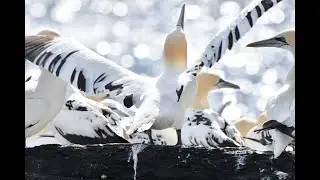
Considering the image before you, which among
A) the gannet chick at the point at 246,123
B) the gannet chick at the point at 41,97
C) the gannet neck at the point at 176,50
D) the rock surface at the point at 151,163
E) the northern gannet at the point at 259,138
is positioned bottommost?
the rock surface at the point at 151,163

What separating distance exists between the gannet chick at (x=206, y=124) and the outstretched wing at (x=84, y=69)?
254mm

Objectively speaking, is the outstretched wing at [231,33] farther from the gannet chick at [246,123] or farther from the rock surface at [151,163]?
the rock surface at [151,163]

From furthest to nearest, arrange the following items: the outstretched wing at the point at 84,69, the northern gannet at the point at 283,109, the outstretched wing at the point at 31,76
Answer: the outstretched wing at the point at 31,76 → the outstretched wing at the point at 84,69 → the northern gannet at the point at 283,109

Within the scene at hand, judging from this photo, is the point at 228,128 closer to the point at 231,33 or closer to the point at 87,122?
the point at 231,33

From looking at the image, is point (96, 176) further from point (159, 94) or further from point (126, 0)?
point (126, 0)

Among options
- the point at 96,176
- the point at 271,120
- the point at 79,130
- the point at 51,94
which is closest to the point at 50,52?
the point at 51,94

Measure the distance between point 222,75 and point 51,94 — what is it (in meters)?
0.83

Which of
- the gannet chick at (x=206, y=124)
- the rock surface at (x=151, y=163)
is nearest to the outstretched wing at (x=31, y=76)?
the rock surface at (x=151, y=163)

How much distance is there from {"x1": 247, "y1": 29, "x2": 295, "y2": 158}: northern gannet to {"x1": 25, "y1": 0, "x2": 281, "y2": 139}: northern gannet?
159mm

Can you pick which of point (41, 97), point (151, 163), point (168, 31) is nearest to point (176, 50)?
point (168, 31)

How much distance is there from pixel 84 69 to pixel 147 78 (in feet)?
1.03

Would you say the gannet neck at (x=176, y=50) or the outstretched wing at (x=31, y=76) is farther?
the outstretched wing at (x=31, y=76)

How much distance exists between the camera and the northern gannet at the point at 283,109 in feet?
9.84

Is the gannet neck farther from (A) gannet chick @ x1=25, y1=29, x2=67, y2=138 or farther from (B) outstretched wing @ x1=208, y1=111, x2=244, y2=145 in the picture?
(A) gannet chick @ x1=25, y1=29, x2=67, y2=138
